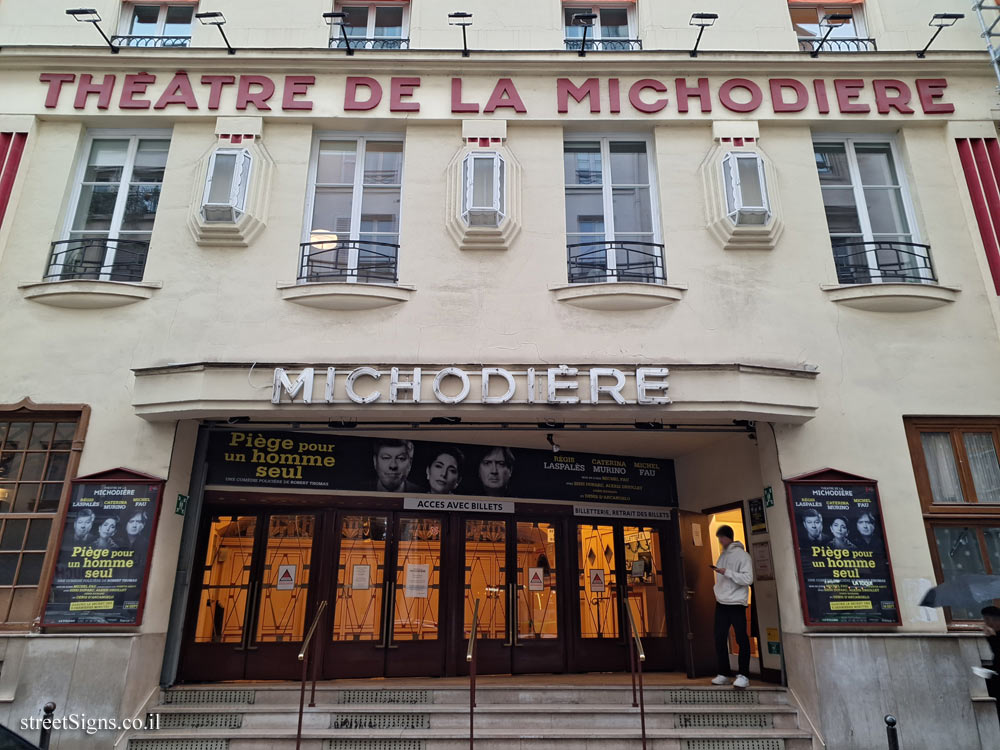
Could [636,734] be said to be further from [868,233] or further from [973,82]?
[973,82]

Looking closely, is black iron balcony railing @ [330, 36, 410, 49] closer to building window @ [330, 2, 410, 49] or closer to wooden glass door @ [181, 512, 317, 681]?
building window @ [330, 2, 410, 49]

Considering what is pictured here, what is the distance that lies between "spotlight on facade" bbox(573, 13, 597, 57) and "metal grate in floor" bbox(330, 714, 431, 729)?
875 cm

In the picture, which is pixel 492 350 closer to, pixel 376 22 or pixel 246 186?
pixel 246 186

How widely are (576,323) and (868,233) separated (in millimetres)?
4258

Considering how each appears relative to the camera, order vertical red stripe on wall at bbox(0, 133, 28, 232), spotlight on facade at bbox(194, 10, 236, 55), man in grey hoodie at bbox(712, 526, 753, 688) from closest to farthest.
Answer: man in grey hoodie at bbox(712, 526, 753, 688) < vertical red stripe on wall at bbox(0, 133, 28, 232) < spotlight on facade at bbox(194, 10, 236, 55)

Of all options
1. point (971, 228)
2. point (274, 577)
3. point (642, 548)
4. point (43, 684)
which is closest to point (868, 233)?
point (971, 228)

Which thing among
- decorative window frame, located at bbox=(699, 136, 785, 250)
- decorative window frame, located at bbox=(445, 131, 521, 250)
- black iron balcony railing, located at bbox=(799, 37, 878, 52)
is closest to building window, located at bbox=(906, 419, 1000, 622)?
decorative window frame, located at bbox=(699, 136, 785, 250)

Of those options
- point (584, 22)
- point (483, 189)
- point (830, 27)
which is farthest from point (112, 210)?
point (830, 27)

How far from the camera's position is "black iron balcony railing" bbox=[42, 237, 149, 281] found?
8.91m

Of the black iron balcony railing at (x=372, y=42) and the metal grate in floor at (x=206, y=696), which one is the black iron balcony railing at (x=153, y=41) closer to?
the black iron balcony railing at (x=372, y=42)

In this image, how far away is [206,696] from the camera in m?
7.89

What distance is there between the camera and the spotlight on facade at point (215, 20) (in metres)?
9.53

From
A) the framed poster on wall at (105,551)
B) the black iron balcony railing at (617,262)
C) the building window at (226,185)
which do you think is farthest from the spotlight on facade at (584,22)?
the framed poster on wall at (105,551)

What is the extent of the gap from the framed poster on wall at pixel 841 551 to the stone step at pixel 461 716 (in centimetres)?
126
